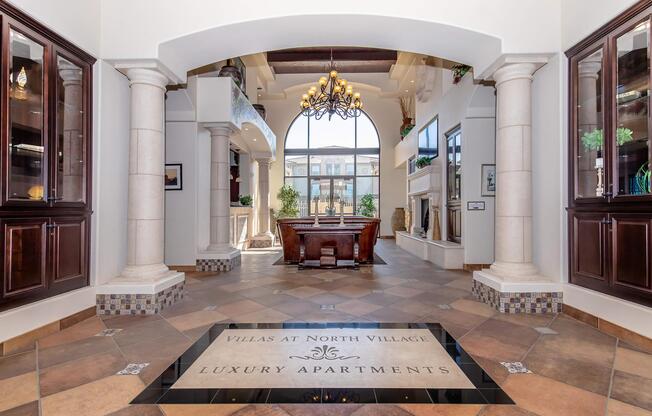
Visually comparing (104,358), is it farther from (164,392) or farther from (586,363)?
(586,363)

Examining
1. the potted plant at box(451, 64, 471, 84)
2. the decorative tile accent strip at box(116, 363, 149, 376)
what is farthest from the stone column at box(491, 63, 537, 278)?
the decorative tile accent strip at box(116, 363, 149, 376)

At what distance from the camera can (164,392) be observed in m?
1.98

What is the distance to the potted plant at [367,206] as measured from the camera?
47.2 ft

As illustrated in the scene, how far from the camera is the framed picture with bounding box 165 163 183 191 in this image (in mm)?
6074

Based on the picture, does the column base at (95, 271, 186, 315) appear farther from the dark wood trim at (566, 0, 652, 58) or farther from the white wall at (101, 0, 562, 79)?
the dark wood trim at (566, 0, 652, 58)

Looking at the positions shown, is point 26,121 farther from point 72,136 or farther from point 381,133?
point 381,133

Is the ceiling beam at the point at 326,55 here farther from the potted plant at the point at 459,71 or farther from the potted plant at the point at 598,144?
the potted plant at the point at 598,144

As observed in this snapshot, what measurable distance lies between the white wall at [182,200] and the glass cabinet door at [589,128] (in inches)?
219

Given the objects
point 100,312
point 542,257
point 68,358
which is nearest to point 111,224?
point 100,312

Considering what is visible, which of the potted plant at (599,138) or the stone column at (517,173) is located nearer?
the potted plant at (599,138)

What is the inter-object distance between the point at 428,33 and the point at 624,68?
5.93ft

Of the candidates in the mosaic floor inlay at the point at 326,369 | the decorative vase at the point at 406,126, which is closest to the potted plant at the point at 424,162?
the decorative vase at the point at 406,126

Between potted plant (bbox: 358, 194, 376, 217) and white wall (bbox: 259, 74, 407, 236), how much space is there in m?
0.41

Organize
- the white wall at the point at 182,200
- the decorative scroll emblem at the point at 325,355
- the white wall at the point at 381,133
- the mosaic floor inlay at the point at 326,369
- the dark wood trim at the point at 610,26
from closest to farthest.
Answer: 1. the mosaic floor inlay at the point at 326,369
2. the decorative scroll emblem at the point at 325,355
3. the dark wood trim at the point at 610,26
4. the white wall at the point at 182,200
5. the white wall at the point at 381,133
